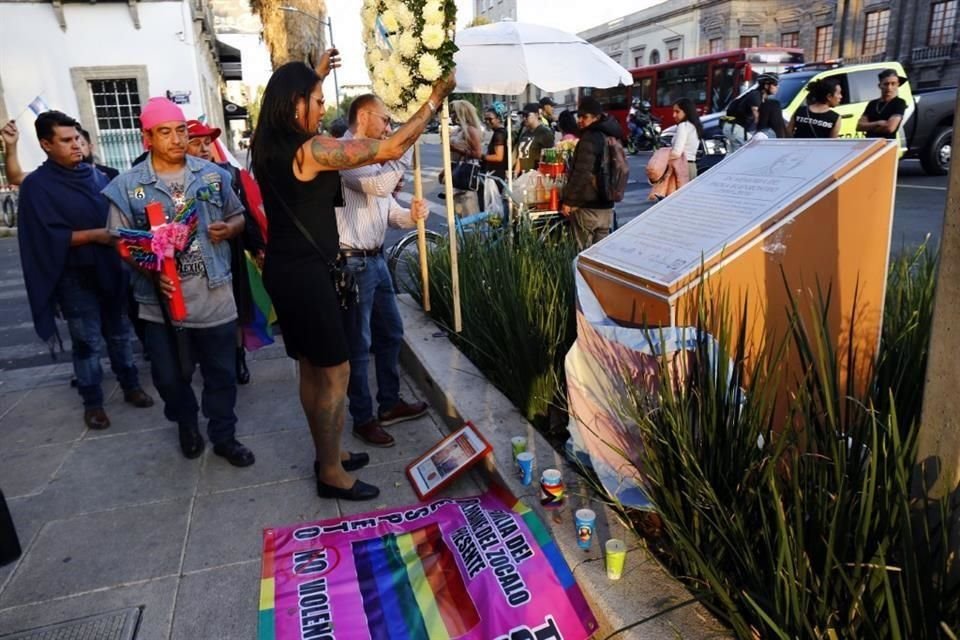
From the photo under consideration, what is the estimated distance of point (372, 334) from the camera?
3984mm

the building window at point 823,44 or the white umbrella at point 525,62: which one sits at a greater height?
the building window at point 823,44

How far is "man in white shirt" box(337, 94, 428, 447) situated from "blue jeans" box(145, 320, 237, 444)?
64cm

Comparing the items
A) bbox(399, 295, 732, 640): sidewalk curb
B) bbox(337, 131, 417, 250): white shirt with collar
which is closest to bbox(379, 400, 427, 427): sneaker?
bbox(399, 295, 732, 640): sidewalk curb

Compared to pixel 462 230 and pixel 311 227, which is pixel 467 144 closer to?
pixel 462 230

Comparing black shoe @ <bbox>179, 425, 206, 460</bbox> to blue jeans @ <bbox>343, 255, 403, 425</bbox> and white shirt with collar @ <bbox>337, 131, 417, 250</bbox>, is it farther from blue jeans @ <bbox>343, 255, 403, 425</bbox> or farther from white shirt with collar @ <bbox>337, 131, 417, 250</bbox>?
white shirt with collar @ <bbox>337, 131, 417, 250</bbox>

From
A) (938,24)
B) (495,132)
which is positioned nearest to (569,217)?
(495,132)

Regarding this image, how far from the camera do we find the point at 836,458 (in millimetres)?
1752

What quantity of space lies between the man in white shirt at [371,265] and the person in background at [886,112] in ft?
26.3

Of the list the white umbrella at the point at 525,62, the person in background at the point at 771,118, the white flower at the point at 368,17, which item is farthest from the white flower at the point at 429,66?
the person in background at the point at 771,118

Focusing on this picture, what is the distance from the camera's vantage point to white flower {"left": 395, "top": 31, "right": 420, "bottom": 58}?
11.8ft

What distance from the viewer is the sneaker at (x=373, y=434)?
149 inches

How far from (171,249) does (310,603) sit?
5.95 feet

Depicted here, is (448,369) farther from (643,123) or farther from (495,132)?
(643,123)

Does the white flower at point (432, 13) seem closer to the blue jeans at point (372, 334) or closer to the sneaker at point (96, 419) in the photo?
the blue jeans at point (372, 334)
